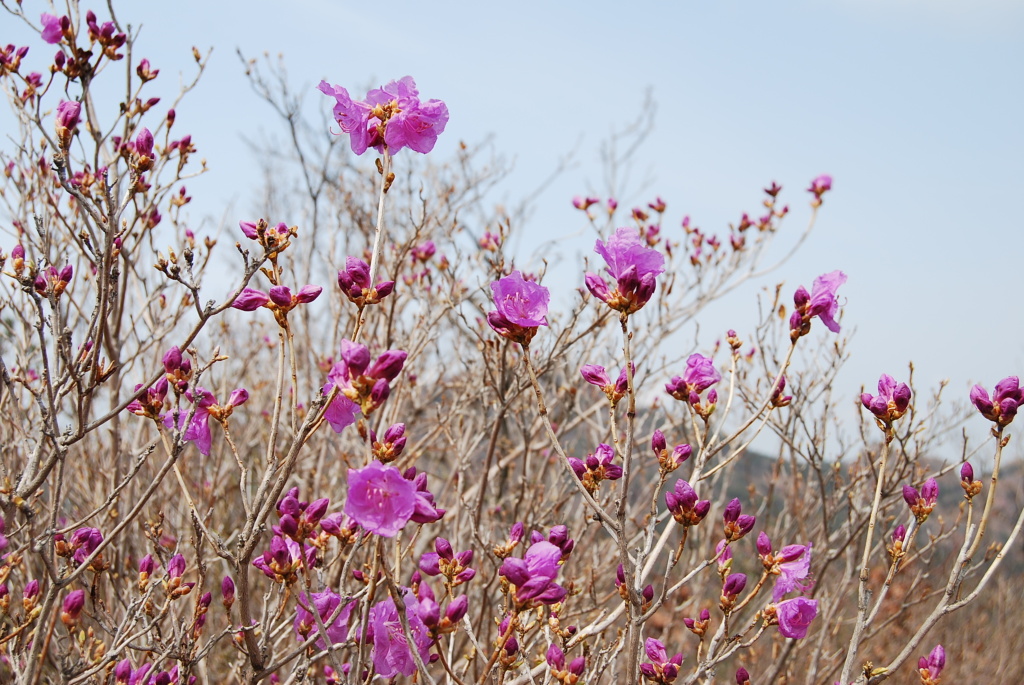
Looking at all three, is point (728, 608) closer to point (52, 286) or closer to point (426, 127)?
point (426, 127)

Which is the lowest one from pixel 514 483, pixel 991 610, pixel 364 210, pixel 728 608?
pixel 991 610

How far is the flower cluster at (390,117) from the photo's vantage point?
5.21ft

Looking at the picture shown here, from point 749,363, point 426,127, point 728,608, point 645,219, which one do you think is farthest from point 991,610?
point 426,127

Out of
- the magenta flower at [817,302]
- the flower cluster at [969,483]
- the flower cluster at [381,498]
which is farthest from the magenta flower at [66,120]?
the flower cluster at [969,483]

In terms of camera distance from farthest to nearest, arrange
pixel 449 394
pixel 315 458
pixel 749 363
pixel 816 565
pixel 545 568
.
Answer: pixel 449 394 < pixel 315 458 < pixel 749 363 < pixel 816 565 < pixel 545 568

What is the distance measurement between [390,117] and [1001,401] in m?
1.60

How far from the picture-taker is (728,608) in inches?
63.2

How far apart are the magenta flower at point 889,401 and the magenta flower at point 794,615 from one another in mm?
485

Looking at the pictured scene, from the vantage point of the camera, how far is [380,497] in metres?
1.22

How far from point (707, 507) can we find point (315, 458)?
355cm

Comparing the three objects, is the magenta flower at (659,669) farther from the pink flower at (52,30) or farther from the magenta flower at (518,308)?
the pink flower at (52,30)

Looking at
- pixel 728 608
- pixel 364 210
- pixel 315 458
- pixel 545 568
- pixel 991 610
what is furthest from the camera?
pixel 991 610

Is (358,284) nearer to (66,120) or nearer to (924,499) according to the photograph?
(66,120)

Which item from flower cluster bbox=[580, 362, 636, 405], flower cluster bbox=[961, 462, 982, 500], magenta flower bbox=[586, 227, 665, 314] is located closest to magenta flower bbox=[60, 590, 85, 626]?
flower cluster bbox=[580, 362, 636, 405]
